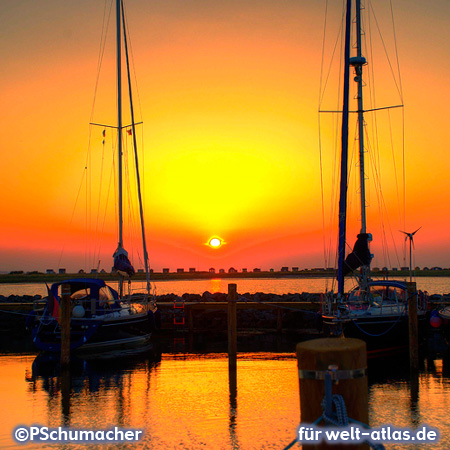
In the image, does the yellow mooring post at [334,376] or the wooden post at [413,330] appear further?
the wooden post at [413,330]

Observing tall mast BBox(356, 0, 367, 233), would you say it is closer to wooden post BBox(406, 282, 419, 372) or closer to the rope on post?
wooden post BBox(406, 282, 419, 372)

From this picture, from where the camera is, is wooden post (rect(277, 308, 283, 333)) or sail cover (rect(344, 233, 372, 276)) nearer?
sail cover (rect(344, 233, 372, 276))

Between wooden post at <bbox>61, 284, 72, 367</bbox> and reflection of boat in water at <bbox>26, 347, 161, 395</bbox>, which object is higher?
wooden post at <bbox>61, 284, 72, 367</bbox>

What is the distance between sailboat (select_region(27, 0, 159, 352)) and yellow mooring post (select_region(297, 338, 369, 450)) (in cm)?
1631

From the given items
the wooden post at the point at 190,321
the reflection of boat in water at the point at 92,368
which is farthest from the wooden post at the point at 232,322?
the wooden post at the point at 190,321

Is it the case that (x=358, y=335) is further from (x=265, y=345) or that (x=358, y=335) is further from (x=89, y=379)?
(x=89, y=379)

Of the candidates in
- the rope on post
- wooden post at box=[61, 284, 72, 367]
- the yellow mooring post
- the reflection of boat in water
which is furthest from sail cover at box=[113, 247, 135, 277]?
the rope on post

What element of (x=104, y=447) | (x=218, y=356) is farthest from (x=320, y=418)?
(x=218, y=356)

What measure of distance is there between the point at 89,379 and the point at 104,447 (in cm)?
753

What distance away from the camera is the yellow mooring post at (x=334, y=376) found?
13.9ft

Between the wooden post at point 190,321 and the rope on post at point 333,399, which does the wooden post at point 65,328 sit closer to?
the wooden post at point 190,321

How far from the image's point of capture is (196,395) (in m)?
15.0

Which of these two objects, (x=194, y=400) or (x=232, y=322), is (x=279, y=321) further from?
(x=194, y=400)

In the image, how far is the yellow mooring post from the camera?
4223 mm
